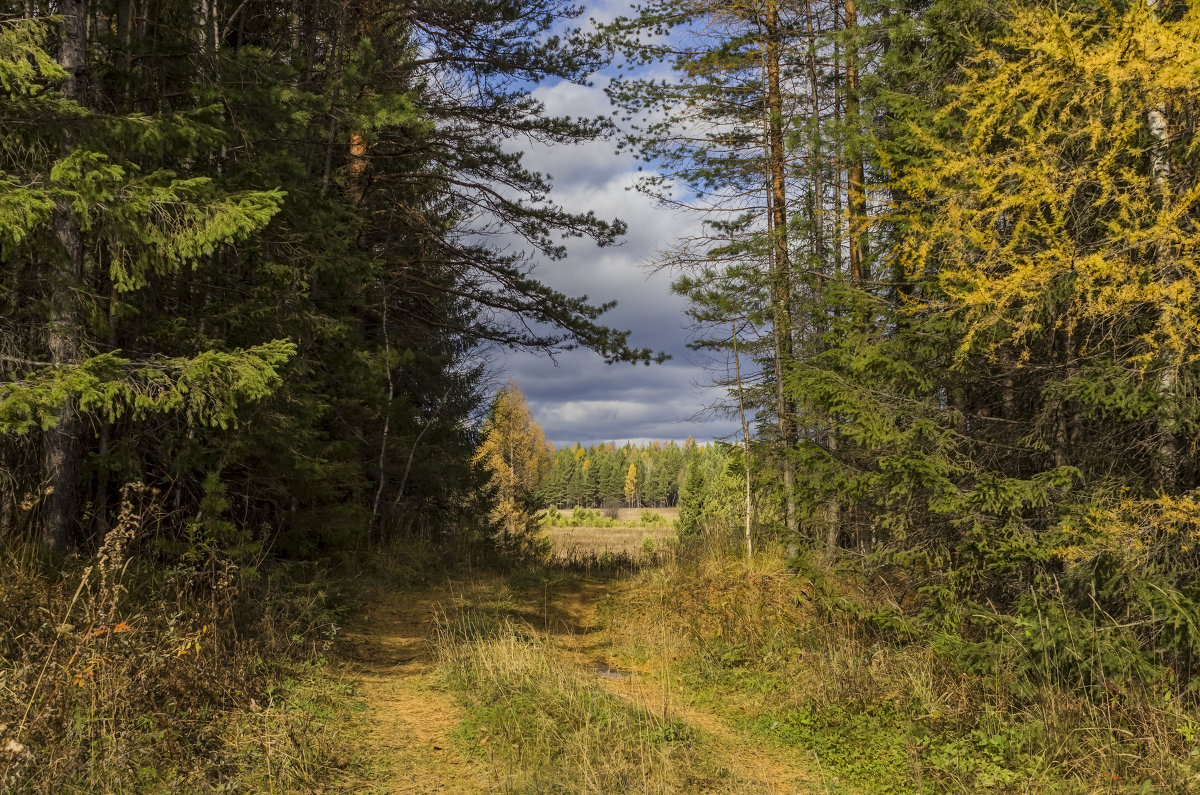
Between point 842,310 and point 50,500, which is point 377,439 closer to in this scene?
point 50,500

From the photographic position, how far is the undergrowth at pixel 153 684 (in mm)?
4160

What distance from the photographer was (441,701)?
21.4ft

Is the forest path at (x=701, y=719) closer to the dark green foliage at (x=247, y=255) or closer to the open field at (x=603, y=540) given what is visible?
the dark green foliage at (x=247, y=255)

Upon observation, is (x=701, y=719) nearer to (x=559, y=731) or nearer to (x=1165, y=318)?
(x=559, y=731)

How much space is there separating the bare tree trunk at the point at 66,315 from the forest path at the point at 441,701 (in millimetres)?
2872

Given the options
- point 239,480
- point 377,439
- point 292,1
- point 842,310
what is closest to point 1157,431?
point 842,310

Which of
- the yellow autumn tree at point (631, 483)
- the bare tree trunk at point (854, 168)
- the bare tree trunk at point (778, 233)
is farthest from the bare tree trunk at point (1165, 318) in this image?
the yellow autumn tree at point (631, 483)

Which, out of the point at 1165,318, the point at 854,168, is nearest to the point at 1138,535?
the point at 1165,318

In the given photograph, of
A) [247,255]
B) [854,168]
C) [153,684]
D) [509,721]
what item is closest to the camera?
[153,684]

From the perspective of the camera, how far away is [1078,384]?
5.86 metres

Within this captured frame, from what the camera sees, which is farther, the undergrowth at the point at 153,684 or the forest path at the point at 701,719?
the forest path at the point at 701,719

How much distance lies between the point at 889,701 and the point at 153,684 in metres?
5.45

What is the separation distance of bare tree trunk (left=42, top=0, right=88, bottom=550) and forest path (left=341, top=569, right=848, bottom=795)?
9.42ft

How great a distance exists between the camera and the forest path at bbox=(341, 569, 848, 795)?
16.5ft
